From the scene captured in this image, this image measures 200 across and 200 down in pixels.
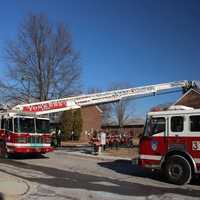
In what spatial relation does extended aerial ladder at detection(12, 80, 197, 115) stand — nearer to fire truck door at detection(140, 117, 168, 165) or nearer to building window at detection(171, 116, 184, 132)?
fire truck door at detection(140, 117, 168, 165)

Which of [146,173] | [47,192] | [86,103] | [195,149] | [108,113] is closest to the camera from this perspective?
[47,192]

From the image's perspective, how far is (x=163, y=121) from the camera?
544 inches

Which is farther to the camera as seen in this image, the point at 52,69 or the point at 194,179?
the point at 52,69

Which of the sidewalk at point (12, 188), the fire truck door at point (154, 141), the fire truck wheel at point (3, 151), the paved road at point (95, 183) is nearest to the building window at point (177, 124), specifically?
the fire truck door at point (154, 141)

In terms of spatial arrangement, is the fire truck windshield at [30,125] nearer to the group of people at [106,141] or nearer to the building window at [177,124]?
the group of people at [106,141]

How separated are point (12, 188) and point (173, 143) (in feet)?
17.5

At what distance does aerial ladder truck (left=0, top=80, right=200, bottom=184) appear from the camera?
518 inches

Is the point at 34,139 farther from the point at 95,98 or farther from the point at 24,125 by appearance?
the point at 95,98

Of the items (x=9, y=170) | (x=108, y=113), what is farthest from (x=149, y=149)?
(x=108, y=113)

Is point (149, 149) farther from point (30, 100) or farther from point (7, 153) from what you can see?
point (30, 100)

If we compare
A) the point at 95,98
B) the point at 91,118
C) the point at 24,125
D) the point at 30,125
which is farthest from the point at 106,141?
the point at 91,118

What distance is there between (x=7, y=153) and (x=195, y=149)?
11592 millimetres

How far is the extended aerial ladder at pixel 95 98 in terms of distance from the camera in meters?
23.0

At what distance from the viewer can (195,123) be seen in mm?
13031
